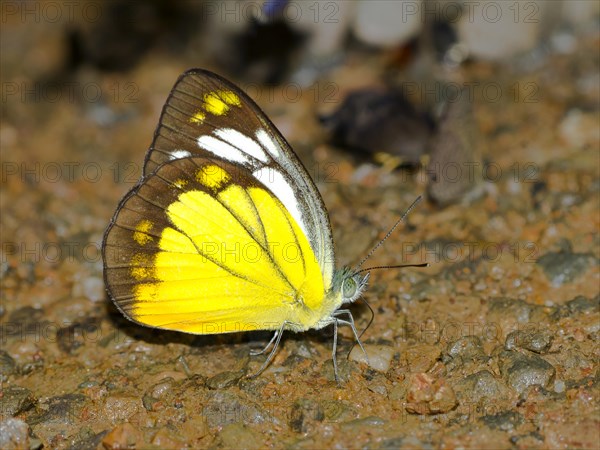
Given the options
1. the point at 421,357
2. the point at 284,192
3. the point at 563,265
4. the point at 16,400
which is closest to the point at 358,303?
the point at 421,357

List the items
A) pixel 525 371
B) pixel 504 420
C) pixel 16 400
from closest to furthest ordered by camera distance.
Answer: pixel 504 420, pixel 525 371, pixel 16 400

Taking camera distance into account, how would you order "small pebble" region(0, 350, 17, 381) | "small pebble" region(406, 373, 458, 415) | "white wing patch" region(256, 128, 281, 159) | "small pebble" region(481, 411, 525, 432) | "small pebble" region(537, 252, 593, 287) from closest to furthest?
"small pebble" region(481, 411, 525, 432)
"small pebble" region(406, 373, 458, 415)
"white wing patch" region(256, 128, 281, 159)
"small pebble" region(0, 350, 17, 381)
"small pebble" region(537, 252, 593, 287)

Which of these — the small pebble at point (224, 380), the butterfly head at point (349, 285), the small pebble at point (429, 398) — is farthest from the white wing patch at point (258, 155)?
the small pebble at point (429, 398)

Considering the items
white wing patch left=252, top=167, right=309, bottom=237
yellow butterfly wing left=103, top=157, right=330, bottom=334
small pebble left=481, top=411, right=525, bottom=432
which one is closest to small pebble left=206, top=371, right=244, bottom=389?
yellow butterfly wing left=103, top=157, right=330, bottom=334

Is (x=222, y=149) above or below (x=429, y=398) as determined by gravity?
above

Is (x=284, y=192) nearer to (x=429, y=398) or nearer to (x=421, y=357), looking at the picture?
(x=421, y=357)

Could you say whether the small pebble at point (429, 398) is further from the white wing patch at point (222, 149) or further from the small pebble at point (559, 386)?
the white wing patch at point (222, 149)

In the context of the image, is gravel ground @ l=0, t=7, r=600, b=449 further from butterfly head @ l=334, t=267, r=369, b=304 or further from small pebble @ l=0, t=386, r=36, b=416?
butterfly head @ l=334, t=267, r=369, b=304

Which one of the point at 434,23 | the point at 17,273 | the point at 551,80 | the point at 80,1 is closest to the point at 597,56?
the point at 551,80
